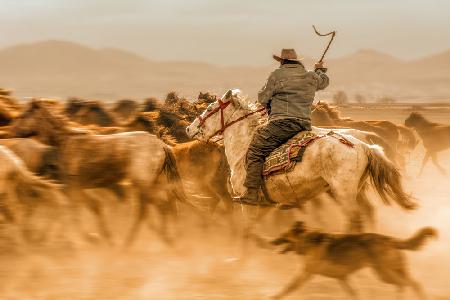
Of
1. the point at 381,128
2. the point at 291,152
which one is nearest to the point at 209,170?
the point at 291,152

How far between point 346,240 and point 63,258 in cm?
379

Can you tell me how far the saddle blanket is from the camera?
7.15m

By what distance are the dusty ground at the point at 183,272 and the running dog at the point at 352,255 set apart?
62cm

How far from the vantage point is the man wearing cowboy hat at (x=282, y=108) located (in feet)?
24.0

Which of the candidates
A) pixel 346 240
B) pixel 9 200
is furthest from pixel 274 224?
pixel 346 240

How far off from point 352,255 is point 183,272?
249 cm

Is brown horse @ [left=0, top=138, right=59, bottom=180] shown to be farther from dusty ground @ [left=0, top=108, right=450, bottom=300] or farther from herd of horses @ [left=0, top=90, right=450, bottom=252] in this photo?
→ dusty ground @ [left=0, top=108, right=450, bottom=300]

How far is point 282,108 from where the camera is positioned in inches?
289

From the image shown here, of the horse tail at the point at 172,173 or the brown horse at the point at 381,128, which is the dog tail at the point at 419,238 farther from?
the brown horse at the point at 381,128

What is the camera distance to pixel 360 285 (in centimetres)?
674

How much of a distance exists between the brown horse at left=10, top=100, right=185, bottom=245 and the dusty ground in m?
0.55

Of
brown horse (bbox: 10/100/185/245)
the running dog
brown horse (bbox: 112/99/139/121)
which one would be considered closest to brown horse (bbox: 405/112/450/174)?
brown horse (bbox: 112/99/139/121)

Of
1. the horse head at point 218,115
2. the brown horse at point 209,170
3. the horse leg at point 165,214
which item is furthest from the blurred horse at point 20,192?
the brown horse at point 209,170

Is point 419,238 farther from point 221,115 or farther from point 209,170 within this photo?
point 209,170
